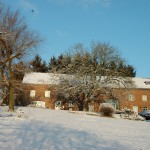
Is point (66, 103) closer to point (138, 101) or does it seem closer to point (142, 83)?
point (138, 101)

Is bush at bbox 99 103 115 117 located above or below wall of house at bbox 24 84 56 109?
below

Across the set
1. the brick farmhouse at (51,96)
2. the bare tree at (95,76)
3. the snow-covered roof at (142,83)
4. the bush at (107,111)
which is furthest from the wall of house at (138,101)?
the bush at (107,111)

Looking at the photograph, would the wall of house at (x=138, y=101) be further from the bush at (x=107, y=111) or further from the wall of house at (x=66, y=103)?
the bush at (x=107, y=111)

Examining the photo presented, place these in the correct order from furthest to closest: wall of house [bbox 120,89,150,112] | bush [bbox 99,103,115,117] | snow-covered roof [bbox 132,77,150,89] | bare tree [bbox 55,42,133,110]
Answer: snow-covered roof [bbox 132,77,150,89]
wall of house [bbox 120,89,150,112]
bare tree [bbox 55,42,133,110]
bush [bbox 99,103,115,117]

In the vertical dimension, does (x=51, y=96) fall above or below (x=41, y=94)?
below

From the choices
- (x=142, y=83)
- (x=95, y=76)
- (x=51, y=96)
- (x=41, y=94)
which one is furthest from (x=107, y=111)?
(x=142, y=83)

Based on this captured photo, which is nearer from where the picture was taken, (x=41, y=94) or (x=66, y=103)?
(x=66, y=103)

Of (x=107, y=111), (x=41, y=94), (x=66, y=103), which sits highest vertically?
(x=41, y=94)

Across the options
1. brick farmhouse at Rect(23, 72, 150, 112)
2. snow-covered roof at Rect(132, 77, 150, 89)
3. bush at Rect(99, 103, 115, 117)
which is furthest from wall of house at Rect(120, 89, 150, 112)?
bush at Rect(99, 103, 115, 117)

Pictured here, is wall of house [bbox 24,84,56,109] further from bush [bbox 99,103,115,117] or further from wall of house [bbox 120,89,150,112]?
bush [bbox 99,103,115,117]

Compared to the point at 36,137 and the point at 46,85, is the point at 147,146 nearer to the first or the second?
the point at 36,137

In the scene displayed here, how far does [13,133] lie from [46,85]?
46.7 m

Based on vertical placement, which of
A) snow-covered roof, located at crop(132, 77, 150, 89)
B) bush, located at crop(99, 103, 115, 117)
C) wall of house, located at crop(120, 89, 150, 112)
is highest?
snow-covered roof, located at crop(132, 77, 150, 89)

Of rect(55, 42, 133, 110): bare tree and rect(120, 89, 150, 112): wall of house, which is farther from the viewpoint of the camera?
rect(120, 89, 150, 112): wall of house
